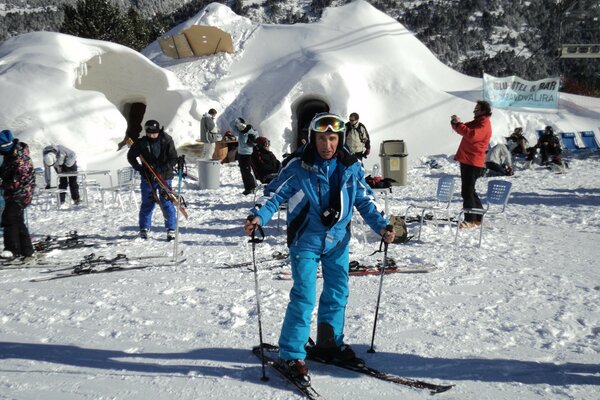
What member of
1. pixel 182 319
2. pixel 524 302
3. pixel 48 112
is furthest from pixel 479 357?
pixel 48 112

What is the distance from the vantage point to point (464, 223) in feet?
24.1

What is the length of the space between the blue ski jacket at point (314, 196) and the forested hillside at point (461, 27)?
3668cm

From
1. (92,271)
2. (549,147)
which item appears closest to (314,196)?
(92,271)

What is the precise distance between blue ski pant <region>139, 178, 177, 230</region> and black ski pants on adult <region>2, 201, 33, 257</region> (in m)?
1.49

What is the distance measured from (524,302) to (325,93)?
1392cm

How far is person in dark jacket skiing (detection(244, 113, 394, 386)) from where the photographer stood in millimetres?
2896

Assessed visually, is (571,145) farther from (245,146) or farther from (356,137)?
(245,146)

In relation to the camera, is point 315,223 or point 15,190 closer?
point 315,223

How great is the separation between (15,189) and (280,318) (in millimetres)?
3893

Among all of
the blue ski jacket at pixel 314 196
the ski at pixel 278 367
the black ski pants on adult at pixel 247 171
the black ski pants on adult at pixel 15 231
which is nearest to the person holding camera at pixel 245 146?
the black ski pants on adult at pixel 247 171

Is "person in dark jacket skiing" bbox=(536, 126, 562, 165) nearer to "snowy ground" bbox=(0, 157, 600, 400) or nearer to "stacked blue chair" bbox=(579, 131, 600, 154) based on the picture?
"stacked blue chair" bbox=(579, 131, 600, 154)

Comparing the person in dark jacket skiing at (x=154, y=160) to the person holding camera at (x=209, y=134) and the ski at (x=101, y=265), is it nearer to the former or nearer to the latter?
the ski at (x=101, y=265)

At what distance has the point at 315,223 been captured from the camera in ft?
9.68

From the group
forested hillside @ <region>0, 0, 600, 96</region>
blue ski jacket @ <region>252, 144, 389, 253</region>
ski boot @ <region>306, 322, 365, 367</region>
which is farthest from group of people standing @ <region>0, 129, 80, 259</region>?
forested hillside @ <region>0, 0, 600, 96</region>
